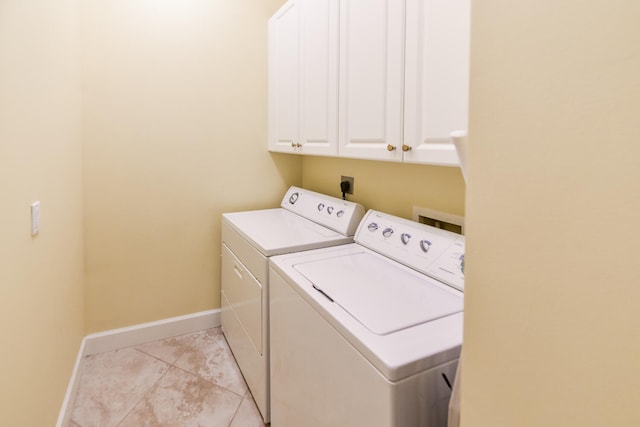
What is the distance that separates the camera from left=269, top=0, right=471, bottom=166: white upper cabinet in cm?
109

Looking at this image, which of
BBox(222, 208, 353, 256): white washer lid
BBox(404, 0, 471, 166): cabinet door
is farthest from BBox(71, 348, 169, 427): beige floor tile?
BBox(404, 0, 471, 166): cabinet door

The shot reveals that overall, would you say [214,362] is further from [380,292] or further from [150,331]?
[380,292]

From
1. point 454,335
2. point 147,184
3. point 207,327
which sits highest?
point 147,184

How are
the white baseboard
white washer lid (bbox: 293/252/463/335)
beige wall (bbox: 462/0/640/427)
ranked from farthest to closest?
1. the white baseboard
2. white washer lid (bbox: 293/252/463/335)
3. beige wall (bbox: 462/0/640/427)

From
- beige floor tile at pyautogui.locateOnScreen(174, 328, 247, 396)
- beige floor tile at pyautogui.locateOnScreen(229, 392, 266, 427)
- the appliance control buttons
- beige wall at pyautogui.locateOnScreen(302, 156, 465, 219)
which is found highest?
beige wall at pyautogui.locateOnScreen(302, 156, 465, 219)

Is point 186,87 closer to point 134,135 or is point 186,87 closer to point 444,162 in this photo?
point 134,135

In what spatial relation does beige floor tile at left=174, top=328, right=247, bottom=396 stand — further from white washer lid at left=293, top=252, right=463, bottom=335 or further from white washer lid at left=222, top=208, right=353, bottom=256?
white washer lid at left=293, top=252, right=463, bottom=335

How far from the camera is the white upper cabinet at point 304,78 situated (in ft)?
5.59

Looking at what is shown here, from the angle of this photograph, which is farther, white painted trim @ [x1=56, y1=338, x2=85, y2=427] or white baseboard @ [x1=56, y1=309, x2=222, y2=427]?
white baseboard @ [x1=56, y1=309, x2=222, y2=427]

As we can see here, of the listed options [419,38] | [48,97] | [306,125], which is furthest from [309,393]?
[48,97]

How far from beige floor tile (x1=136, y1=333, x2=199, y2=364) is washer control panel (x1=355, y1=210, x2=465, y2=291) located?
1.43 m

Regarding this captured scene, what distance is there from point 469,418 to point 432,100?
92 centimetres

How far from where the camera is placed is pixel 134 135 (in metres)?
2.23

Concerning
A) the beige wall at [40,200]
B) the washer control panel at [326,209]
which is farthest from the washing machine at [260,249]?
the beige wall at [40,200]
